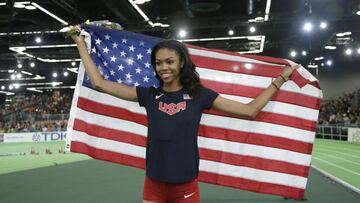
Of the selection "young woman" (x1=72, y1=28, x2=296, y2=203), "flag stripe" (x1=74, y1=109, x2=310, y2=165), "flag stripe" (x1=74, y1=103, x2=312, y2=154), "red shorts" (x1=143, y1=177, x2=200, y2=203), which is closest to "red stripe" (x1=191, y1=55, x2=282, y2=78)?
"flag stripe" (x1=74, y1=103, x2=312, y2=154)

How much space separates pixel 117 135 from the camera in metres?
5.02

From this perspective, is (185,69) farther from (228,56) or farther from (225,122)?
(228,56)

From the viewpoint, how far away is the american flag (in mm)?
4707

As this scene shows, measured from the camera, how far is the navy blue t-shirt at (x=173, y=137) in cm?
283

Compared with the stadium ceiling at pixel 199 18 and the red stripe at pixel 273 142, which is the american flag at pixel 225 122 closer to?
the red stripe at pixel 273 142

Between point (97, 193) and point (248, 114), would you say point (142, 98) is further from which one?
point (97, 193)

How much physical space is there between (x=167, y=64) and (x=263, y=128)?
2.08 meters

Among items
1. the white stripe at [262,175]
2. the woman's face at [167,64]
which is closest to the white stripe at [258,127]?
the white stripe at [262,175]

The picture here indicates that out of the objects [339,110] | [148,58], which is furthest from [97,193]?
[339,110]

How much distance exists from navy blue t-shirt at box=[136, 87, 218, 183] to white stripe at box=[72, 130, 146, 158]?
80.7 inches

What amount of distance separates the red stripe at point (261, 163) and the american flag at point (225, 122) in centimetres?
1

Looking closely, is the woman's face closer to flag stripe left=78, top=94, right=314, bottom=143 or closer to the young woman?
the young woman

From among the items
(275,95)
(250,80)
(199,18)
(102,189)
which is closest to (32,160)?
(102,189)

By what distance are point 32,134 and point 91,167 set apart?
76.3ft
